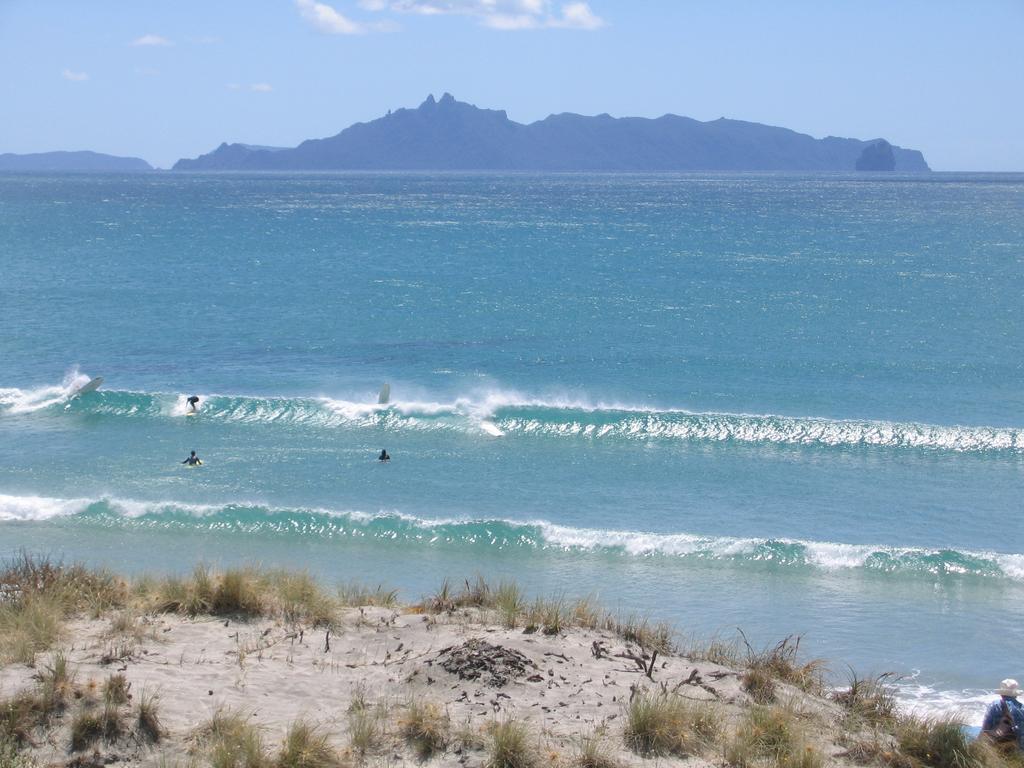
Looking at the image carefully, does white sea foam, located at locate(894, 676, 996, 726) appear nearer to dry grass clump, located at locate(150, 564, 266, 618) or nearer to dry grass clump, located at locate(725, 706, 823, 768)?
dry grass clump, located at locate(725, 706, 823, 768)

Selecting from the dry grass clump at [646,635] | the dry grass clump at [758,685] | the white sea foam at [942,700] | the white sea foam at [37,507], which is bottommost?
the white sea foam at [37,507]

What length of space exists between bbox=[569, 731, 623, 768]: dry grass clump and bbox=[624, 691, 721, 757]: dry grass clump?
340 mm

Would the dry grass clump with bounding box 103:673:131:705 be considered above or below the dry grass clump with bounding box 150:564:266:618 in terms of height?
above

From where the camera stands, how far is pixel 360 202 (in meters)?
125

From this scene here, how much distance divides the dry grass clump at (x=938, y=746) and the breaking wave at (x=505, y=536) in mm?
8180

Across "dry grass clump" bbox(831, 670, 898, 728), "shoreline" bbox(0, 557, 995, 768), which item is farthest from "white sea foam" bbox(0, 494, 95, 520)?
"dry grass clump" bbox(831, 670, 898, 728)

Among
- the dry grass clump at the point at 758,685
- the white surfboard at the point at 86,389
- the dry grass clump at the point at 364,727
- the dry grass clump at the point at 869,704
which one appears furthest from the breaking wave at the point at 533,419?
the dry grass clump at the point at 364,727

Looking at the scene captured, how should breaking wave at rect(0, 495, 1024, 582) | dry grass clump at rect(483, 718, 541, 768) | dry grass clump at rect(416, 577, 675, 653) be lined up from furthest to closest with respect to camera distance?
breaking wave at rect(0, 495, 1024, 582)
dry grass clump at rect(416, 577, 675, 653)
dry grass clump at rect(483, 718, 541, 768)

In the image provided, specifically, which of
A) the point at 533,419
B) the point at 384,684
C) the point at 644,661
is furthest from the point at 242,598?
the point at 533,419

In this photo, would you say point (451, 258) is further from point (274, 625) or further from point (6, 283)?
point (274, 625)

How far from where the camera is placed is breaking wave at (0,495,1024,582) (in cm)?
1712

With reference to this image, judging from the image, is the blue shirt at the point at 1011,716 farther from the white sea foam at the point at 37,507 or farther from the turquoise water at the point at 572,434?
the white sea foam at the point at 37,507

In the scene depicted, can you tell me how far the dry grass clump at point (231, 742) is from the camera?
7.82 meters

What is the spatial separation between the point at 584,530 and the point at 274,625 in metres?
8.70
